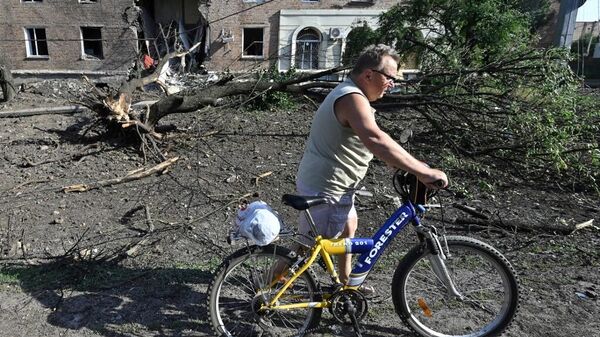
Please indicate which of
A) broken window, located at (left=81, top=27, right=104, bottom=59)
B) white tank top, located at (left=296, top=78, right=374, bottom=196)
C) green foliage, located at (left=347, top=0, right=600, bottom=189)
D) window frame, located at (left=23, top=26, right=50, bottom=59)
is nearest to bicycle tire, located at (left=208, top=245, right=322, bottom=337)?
white tank top, located at (left=296, top=78, right=374, bottom=196)

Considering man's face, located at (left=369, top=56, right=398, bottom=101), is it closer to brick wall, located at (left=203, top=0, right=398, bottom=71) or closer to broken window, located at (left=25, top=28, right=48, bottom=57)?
brick wall, located at (left=203, top=0, right=398, bottom=71)

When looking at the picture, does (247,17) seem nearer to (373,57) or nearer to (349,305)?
(373,57)

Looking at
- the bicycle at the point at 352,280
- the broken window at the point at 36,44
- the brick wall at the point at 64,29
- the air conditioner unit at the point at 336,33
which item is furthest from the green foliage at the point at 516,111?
the broken window at the point at 36,44

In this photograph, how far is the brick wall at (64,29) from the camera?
21609 mm

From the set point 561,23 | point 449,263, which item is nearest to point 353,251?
point 449,263

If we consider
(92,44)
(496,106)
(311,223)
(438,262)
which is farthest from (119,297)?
(92,44)

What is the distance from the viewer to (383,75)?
88.7 inches

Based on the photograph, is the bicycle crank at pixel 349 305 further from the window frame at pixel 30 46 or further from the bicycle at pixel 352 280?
the window frame at pixel 30 46

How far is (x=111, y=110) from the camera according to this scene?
243 inches

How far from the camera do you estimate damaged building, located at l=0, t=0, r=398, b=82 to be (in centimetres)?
2172

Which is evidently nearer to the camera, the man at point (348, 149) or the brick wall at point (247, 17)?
the man at point (348, 149)

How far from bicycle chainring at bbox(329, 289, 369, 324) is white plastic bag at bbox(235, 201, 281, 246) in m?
0.55

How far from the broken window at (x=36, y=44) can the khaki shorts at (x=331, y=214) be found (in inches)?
953

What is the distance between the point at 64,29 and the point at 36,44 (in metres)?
→ 1.62
